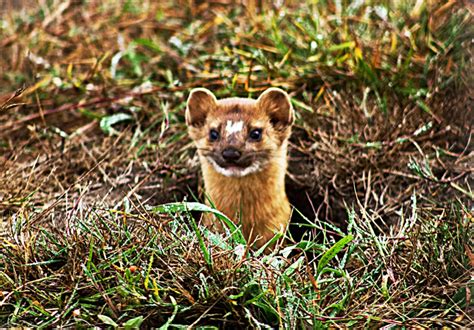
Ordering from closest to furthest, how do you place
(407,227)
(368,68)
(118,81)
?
(407,227), (368,68), (118,81)

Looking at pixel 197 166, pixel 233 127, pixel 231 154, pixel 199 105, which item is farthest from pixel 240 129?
pixel 197 166

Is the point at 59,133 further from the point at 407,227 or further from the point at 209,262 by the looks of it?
the point at 407,227

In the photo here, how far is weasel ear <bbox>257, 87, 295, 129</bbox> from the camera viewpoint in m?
3.21

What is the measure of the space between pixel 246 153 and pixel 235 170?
10 cm

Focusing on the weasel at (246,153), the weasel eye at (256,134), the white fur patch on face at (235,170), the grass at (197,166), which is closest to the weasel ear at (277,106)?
the weasel at (246,153)

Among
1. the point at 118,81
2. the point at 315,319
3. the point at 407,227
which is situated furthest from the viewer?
the point at 118,81

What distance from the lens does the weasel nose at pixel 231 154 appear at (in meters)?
3.08

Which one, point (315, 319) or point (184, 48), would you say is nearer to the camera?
point (315, 319)

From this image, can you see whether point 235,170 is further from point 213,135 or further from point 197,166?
point 197,166

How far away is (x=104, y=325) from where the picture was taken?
241 cm

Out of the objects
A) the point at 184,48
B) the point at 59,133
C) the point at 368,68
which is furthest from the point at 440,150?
the point at 59,133

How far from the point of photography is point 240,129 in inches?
124

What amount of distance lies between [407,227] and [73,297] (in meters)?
1.37

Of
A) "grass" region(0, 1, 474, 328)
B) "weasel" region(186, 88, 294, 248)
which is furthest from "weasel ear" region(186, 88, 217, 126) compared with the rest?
"grass" region(0, 1, 474, 328)
